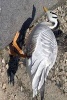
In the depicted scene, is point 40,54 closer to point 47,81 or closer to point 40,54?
point 40,54

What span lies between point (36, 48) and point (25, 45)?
0.45 metres

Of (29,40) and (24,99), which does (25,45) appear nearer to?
(29,40)

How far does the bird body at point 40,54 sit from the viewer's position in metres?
3.75

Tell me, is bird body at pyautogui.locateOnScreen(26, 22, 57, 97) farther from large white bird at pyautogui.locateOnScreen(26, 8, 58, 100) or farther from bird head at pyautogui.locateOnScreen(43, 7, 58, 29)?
bird head at pyautogui.locateOnScreen(43, 7, 58, 29)

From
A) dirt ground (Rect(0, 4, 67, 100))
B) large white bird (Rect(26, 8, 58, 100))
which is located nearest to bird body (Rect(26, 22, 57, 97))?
large white bird (Rect(26, 8, 58, 100))

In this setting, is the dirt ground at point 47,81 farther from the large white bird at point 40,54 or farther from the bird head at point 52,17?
the bird head at point 52,17

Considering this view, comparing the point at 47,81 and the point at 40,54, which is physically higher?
the point at 40,54

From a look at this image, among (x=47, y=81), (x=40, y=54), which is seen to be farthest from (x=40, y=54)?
(x=47, y=81)

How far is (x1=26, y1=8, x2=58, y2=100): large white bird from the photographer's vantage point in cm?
375

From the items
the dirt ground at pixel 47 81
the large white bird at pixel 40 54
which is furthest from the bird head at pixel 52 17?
the dirt ground at pixel 47 81

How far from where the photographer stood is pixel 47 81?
4.37 metres

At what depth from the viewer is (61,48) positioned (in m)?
4.56

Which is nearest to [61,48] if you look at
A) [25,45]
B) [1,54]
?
[25,45]

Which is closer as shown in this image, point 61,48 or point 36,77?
point 36,77
